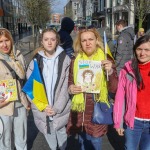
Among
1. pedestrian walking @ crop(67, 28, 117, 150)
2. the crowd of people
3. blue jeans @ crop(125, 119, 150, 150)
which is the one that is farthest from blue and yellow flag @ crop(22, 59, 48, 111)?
blue jeans @ crop(125, 119, 150, 150)

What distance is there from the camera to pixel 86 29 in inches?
110

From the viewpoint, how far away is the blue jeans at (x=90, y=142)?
2970mm

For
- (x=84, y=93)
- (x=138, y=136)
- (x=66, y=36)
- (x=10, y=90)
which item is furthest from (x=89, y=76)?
(x=66, y=36)

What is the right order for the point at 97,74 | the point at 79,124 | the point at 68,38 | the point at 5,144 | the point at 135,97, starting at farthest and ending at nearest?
the point at 68,38 → the point at 5,144 → the point at 79,124 → the point at 97,74 → the point at 135,97

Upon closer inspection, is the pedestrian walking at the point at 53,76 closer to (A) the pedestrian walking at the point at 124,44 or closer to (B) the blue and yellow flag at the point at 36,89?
(B) the blue and yellow flag at the point at 36,89

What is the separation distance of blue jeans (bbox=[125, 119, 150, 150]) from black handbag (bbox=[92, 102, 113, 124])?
239 millimetres

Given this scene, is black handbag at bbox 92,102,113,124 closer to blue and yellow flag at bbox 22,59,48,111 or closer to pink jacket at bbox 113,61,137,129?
pink jacket at bbox 113,61,137,129

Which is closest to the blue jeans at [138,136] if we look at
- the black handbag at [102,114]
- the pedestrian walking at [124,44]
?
the black handbag at [102,114]

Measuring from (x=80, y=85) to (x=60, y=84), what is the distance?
335 mm

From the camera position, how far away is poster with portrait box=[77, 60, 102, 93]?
2693 mm

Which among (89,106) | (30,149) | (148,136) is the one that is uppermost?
(89,106)

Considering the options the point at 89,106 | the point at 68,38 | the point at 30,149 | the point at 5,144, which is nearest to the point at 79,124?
the point at 89,106

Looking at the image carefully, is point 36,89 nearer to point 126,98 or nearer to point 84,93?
point 84,93

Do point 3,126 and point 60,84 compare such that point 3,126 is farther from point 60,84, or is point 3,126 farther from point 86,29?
point 86,29
